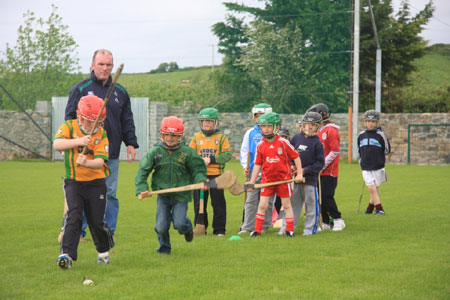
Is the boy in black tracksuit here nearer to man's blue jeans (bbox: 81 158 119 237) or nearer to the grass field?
the grass field

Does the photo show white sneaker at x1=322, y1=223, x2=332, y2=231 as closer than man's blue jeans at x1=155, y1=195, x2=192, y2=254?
No

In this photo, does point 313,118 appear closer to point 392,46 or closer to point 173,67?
point 392,46

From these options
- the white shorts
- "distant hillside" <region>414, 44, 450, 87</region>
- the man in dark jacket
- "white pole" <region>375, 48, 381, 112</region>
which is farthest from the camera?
"distant hillside" <region>414, 44, 450, 87</region>

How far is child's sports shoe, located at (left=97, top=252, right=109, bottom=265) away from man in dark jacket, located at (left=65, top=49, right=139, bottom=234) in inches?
49.2

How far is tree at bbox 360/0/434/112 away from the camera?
38.5 m

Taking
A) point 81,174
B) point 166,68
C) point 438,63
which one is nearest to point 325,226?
point 81,174

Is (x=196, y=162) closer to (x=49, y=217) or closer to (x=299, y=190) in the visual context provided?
(x=299, y=190)

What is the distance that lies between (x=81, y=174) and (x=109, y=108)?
64.7 inches

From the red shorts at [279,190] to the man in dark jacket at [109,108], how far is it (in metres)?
1.97

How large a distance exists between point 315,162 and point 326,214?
1244 millimetres

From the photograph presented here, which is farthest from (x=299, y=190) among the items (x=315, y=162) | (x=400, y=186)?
(x=400, y=186)

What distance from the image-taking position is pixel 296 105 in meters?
43.4

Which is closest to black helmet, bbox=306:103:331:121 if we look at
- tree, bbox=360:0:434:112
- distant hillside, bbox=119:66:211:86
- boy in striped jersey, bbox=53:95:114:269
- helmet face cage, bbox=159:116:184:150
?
helmet face cage, bbox=159:116:184:150

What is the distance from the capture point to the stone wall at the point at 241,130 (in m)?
30.4
